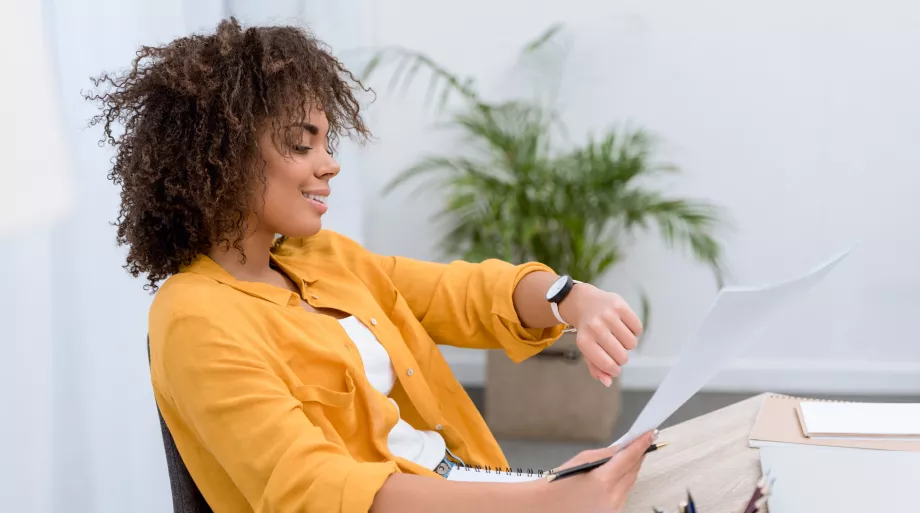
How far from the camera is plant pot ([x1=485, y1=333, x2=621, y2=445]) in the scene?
279 centimetres

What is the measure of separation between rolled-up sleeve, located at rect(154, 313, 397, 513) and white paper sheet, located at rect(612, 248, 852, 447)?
0.86ft

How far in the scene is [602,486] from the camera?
0.76m

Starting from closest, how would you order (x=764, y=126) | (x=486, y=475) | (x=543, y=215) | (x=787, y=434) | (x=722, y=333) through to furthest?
(x=722, y=333) → (x=787, y=434) → (x=486, y=475) → (x=543, y=215) → (x=764, y=126)

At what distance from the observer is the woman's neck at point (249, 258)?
1.11 meters

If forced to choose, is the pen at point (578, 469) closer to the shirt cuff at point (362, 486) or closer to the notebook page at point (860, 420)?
the shirt cuff at point (362, 486)

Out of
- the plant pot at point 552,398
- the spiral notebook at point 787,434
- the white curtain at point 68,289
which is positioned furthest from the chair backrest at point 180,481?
the plant pot at point 552,398

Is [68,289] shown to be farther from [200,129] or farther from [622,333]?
[622,333]

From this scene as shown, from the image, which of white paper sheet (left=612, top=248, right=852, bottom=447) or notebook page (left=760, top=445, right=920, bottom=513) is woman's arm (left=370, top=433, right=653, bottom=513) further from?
notebook page (left=760, top=445, right=920, bottom=513)

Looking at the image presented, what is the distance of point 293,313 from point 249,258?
4.7 inches

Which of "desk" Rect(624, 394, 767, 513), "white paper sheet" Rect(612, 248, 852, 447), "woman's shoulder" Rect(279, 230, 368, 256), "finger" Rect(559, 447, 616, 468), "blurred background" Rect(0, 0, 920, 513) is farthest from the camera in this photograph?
"blurred background" Rect(0, 0, 920, 513)

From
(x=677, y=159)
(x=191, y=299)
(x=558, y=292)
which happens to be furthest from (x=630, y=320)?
(x=677, y=159)

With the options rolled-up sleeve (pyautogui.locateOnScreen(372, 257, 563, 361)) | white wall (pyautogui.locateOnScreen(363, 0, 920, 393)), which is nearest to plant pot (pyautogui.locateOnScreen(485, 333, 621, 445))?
white wall (pyautogui.locateOnScreen(363, 0, 920, 393))

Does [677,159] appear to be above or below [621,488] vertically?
below

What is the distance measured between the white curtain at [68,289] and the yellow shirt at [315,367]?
17.2 inches
